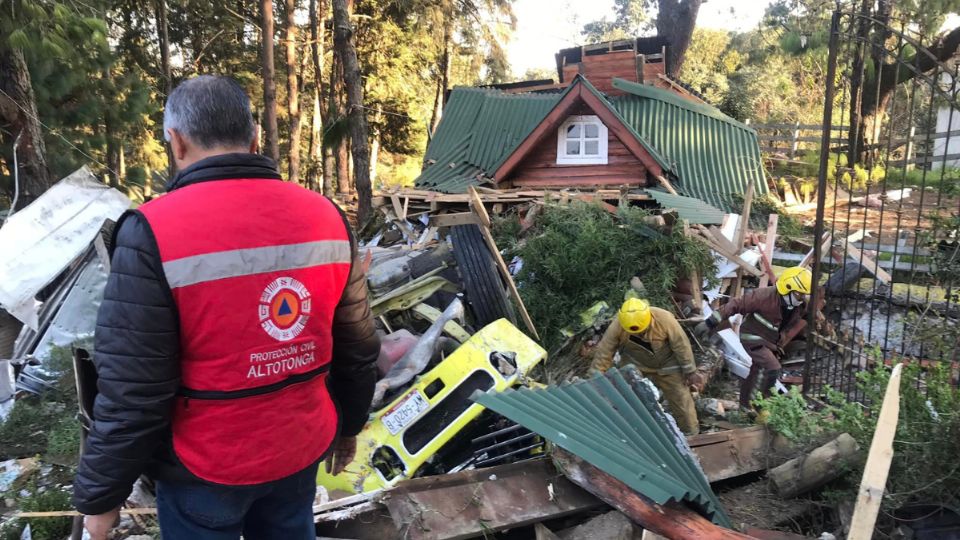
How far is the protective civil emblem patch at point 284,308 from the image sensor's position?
157 cm

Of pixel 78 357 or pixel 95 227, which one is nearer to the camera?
pixel 78 357

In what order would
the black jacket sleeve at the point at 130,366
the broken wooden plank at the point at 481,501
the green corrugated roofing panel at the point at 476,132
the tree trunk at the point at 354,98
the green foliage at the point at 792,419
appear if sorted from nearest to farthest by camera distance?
the black jacket sleeve at the point at 130,366 → the broken wooden plank at the point at 481,501 → the green foliage at the point at 792,419 → the tree trunk at the point at 354,98 → the green corrugated roofing panel at the point at 476,132

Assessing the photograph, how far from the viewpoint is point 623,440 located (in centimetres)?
304

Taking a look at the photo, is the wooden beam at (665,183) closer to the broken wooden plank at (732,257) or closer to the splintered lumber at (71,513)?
the broken wooden plank at (732,257)

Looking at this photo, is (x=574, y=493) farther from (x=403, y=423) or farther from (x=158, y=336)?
(x=158, y=336)

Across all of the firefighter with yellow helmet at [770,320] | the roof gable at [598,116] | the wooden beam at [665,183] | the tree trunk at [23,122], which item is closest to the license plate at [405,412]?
the firefighter with yellow helmet at [770,320]

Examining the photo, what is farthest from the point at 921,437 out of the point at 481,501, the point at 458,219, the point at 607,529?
the point at 458,219

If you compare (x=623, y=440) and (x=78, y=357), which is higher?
(x=78, y=357)

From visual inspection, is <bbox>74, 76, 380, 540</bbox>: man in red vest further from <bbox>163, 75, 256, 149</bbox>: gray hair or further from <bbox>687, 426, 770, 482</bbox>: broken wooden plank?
<bbox>687, 426, 770, 482</bbox>: broken wooden plank

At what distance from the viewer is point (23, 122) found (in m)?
7.16

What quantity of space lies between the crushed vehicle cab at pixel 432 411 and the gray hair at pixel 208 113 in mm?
2551

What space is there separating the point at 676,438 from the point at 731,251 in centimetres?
557

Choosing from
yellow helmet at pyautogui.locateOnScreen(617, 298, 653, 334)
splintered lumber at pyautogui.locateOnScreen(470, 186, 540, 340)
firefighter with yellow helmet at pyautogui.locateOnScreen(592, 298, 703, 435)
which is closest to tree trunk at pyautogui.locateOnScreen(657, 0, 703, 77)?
splintered lumber at pyautogui.locateOnScreen(470, 186, 540, 340)

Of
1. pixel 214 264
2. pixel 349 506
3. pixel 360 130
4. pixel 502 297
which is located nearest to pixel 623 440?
pixel 349 506
